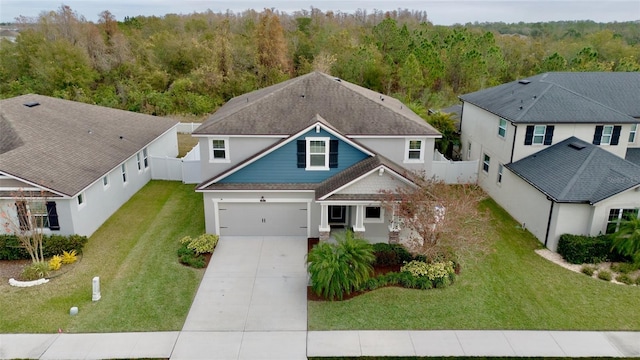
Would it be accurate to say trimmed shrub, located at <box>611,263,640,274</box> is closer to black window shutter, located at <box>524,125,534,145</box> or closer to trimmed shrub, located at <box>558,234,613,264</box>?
trimmed shrub, located at <box>558,234,613,264</box>

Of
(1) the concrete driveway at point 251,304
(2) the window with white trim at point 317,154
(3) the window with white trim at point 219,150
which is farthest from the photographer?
(3) the window with white trim at point 219,150

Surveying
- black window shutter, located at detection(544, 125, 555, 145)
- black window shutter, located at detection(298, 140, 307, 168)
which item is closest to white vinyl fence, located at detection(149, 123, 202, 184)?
black window shutter, located at detection(298, 140, 307, 168)

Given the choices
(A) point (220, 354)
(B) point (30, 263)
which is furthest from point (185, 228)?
(A) point (220, 354)

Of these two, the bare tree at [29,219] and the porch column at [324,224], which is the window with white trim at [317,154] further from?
the bare tree at [29,219]

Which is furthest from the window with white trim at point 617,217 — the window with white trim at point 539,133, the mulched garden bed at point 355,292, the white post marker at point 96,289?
the white post marker at point 96,289

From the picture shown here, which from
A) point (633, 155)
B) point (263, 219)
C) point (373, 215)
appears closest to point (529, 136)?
point (633, 155)

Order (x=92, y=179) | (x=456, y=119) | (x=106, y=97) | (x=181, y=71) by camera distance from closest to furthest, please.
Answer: (x=92, y=179)
(x=456, y=119)
(x=106, y=97)
(x=181, y=71)

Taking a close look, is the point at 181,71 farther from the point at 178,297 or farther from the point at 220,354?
the point at 220,354

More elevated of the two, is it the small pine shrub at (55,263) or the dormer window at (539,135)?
the dormer window at (539,135)
